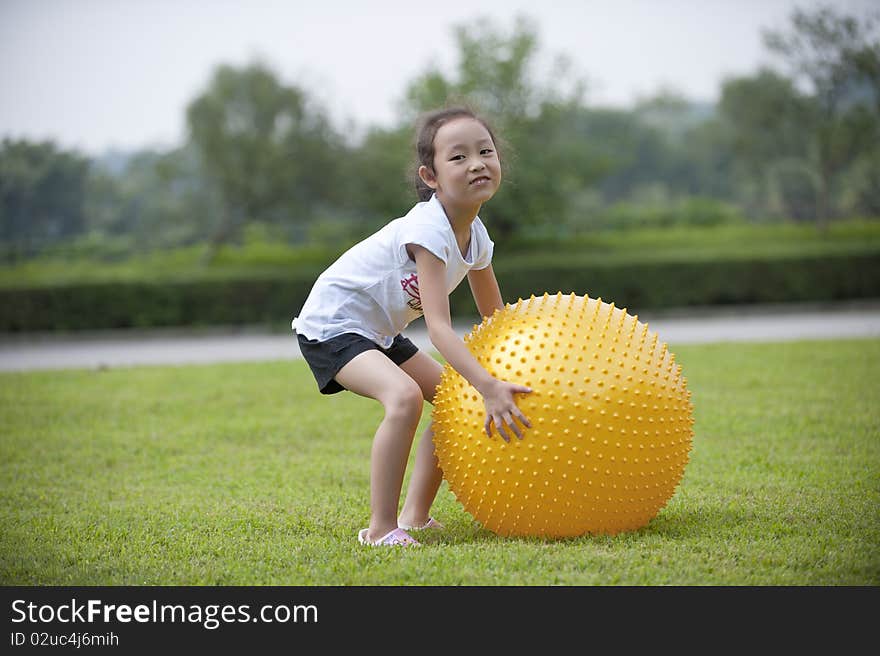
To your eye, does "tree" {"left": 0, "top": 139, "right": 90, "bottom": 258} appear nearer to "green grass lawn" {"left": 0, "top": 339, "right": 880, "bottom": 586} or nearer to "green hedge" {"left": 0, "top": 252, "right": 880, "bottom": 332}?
"green hedge" {"left": 0, "top": 252, "right": 880, "bottom": 332}

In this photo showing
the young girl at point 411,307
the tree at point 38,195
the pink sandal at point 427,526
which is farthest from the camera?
the tree at point 38,195

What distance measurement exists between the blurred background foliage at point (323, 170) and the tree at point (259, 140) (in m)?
0.04

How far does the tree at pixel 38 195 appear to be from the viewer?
24.5m

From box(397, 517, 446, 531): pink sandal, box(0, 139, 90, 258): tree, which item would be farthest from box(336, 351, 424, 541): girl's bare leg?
box(0, 139, 90, 258): tree

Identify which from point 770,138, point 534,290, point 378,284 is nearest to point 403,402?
point 378,284

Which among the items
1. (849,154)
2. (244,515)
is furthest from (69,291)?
(849,154)

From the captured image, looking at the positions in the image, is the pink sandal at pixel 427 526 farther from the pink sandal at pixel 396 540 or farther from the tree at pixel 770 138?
the tree at pixel 770 138

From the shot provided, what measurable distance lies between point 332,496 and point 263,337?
40.2ft

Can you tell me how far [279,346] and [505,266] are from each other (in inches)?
255

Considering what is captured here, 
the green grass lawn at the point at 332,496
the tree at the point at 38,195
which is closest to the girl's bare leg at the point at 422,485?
the green grass lawn at the point at 332,496

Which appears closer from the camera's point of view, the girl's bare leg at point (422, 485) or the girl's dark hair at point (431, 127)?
the girl's dark hair at point (431, 127)

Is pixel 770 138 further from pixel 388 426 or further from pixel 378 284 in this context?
pixel 388 426

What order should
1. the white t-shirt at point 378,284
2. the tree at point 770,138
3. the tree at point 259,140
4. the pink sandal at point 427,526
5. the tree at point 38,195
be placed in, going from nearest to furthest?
the white t-shirt at point 378,284 < the pink sandal at point 427,526 < the tree at point 38,195 < the tree at point 259,140 < the tree at point 770,138
